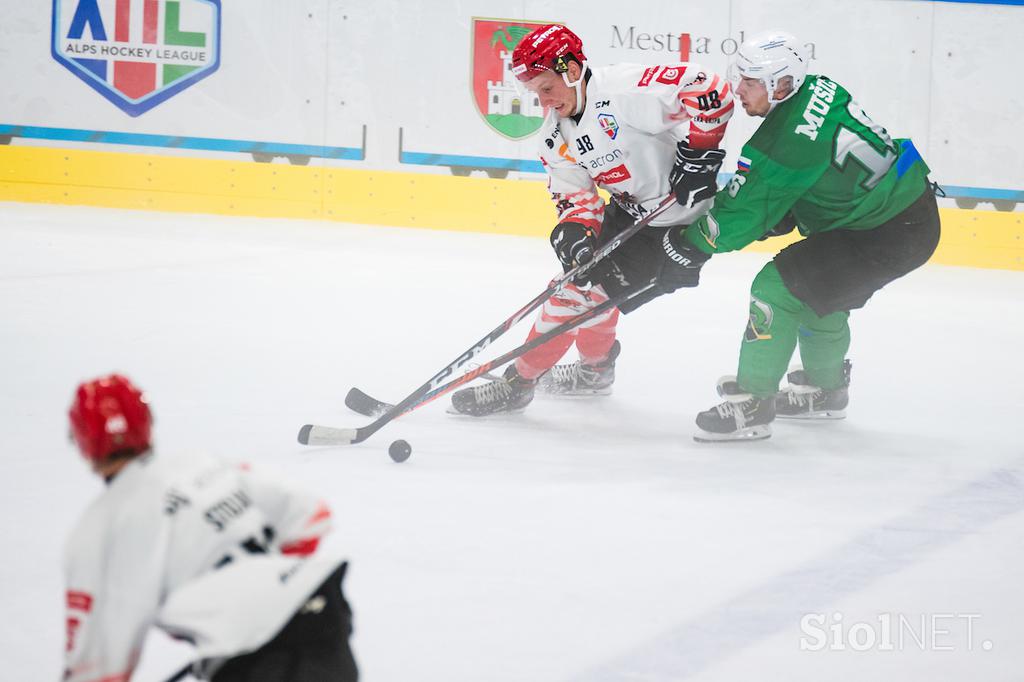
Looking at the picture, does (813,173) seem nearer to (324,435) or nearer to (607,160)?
(607,160)

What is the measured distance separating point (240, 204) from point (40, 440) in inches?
189

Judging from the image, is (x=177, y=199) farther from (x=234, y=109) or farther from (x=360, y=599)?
(x=360, y=599)

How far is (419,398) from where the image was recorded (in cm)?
335

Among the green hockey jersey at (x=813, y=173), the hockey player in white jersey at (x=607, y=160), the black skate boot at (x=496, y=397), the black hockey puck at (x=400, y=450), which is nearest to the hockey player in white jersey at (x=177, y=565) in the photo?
the black hockey puck at (x=400, y=450)

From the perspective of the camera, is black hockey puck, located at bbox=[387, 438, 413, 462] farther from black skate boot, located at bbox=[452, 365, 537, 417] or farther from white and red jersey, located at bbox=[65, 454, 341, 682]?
white and red jersey, located at bbox=[65, 454, 341, 682]

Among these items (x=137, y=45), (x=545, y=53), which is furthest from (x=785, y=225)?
(x=137, y=45)

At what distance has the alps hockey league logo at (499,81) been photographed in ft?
25.1

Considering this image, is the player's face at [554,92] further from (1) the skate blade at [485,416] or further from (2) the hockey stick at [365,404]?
(1) the skate blade at [485,416]

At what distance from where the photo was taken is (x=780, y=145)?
321 centimetres

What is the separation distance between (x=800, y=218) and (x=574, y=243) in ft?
2.05

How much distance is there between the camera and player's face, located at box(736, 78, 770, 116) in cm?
324

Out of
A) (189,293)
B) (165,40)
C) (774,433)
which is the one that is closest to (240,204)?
(165,40)

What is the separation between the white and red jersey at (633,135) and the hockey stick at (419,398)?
0.27 metres

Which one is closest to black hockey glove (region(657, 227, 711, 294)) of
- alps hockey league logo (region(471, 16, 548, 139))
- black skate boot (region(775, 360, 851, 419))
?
black skate boot (region(775, 360, 851, 419))
